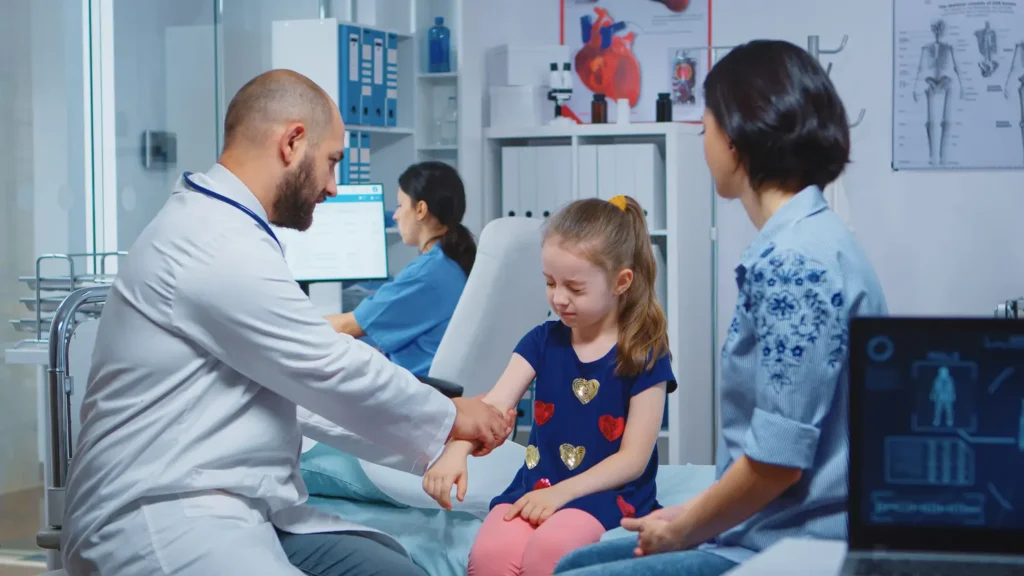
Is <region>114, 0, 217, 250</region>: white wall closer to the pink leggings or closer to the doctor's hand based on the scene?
the doctor's hand

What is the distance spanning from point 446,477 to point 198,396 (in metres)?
0.43

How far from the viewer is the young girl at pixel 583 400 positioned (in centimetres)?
188

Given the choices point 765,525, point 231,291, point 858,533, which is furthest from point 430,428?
point 858,533

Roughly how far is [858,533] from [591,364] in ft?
3.65

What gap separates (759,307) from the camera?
127 centimetres

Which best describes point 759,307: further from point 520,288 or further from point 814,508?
point 520,288

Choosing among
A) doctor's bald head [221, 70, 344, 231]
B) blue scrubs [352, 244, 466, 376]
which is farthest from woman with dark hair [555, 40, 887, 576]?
blue scrubs [352, 244, 466, 376]

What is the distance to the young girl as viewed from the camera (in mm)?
1877

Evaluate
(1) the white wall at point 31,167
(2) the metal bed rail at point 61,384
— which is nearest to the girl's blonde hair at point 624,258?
(2) the metal bed rail at point 61,384

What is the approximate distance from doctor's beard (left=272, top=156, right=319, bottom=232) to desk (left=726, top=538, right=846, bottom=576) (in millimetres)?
1078

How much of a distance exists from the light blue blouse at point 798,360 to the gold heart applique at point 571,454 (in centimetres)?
63

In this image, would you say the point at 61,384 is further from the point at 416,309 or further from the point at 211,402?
the point at 416,309

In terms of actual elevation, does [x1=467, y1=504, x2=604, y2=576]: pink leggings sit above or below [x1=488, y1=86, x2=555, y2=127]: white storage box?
below

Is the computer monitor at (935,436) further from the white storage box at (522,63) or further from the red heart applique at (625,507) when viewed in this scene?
the white storage box at (522,63)
